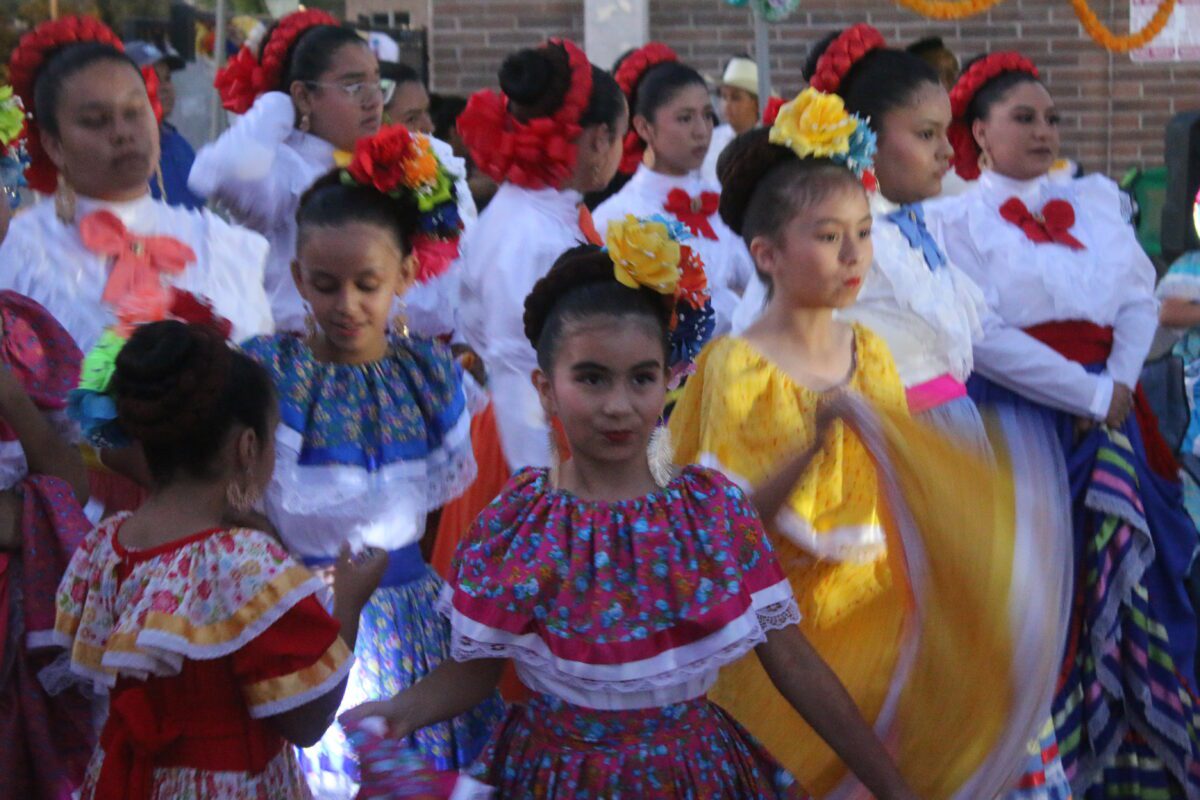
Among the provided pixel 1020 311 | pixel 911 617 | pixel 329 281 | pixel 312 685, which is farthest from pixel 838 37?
pixel 312 685

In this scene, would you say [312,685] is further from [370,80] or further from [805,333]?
[370,80]

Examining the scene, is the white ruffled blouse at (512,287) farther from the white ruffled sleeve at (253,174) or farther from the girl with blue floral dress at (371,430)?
the girl with blue floral dress at (371,430)

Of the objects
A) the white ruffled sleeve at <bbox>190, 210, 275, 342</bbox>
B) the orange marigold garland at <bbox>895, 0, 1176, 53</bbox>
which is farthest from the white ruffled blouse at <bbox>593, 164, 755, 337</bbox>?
the orange marigold garland at <bbox>895, 0, 1176, 53</bbox>

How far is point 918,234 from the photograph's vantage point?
4.49 m

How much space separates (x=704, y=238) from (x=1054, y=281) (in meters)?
1.65

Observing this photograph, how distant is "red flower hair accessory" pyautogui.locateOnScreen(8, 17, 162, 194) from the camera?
4336 millimetres

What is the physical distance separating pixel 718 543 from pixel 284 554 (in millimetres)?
804

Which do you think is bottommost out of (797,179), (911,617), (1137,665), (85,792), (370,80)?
(1137,665)

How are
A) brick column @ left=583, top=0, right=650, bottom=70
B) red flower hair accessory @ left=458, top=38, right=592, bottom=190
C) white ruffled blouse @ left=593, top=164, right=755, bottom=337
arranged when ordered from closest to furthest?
red flower hair accessory @ left=458, top=38, right=592, bottom=190 → white ruffled blouse @ left=593, top=164, right=755, bottom=337 → brick column @ left=583, top=0, right=650, bottom=70

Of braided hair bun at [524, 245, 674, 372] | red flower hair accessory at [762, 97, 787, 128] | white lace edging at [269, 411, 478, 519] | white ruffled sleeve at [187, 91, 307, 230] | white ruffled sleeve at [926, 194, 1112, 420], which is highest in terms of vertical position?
red flower hair accessory at [762, 97, 787, 128]

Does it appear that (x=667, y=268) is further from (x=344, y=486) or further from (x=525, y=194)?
(x=525, y=194)

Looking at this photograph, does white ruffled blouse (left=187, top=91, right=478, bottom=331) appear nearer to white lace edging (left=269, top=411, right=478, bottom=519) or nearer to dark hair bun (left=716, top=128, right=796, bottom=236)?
dark hair bun (left=716, top=128, right=796, bottom=236)

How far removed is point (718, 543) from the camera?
2.75 m

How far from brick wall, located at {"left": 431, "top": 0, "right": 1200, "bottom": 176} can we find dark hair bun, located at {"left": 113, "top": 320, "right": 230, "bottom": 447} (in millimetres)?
8931
